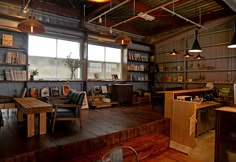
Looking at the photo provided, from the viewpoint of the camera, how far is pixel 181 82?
7637 mm

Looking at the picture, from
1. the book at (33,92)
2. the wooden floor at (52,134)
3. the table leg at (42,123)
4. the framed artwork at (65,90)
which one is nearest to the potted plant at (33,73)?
the book at (33,92)

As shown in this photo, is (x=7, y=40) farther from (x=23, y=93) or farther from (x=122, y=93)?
(x=122, y=93)

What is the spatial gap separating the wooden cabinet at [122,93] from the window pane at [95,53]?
1.31 metres

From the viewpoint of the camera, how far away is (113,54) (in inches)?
294

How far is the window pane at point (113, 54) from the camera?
7.27 metres

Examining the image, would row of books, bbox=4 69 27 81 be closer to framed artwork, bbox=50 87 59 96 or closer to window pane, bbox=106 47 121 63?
framed artwork, bbox=50 87 59 96

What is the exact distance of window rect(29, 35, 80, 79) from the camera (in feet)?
17.8

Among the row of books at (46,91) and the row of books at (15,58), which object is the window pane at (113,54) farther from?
the row of books at (15,58)

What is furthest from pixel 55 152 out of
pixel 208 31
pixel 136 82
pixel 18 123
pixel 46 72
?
pixel 208 31

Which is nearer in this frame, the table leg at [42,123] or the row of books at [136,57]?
the table leg at [42,123]

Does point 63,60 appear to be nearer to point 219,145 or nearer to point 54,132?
point 54,132

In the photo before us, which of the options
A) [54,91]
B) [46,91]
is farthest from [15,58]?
[54,91]

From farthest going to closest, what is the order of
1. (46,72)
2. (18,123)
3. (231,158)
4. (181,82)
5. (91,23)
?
(181,82) → (91,23) → (46,72) → (18,123) → (231,158)

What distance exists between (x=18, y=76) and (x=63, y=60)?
5.19 ft
